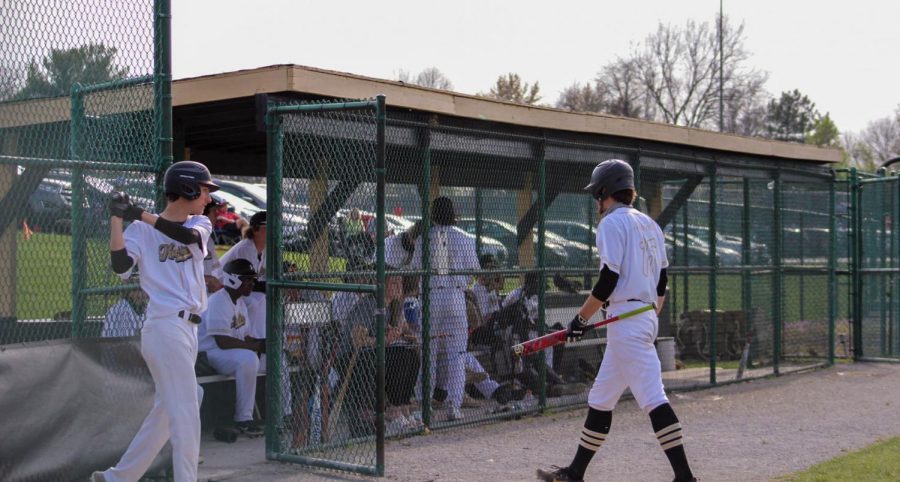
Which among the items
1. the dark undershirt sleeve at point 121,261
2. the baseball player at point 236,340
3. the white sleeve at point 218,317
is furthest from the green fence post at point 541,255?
the dark undershirt sleeve at point 121,261

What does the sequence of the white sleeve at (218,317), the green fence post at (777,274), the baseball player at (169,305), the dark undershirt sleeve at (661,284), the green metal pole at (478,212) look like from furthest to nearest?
the green fence post at (777,274), the green metal pole at (478,212), the white sleeve at (218,317), the dark undershirt sleeve at (661,284), the baseball player at (169,305)

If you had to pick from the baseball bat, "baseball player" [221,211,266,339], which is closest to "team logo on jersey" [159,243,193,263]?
the baseball bat

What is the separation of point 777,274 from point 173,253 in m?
9.69

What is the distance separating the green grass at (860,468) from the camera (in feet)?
23.0

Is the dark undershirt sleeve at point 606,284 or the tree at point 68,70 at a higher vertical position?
the tree at point 68,70

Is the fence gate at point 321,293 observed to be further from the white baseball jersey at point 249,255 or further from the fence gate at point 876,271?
the fence gate at point 876,271

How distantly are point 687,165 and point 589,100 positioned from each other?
49.3m

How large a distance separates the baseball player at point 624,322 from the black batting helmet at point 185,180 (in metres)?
2.40

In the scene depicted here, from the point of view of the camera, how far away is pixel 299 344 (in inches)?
311

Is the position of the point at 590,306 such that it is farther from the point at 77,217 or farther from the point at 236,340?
the point at 236,340

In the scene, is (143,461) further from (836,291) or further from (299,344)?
(836,291)

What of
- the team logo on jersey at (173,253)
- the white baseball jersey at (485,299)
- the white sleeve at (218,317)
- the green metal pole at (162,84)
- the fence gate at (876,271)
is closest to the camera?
the team logo on jersey at (173,253)

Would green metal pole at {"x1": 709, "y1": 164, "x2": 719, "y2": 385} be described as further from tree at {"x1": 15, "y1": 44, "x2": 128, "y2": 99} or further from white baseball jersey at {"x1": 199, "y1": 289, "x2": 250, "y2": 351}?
tree at {"x1": 15, "y1": 44, "x2": 128, "y2": 99}

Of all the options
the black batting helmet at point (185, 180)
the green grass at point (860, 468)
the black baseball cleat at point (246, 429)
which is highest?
the black batting helmet at point (185, 180)
